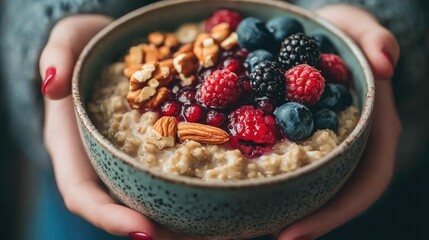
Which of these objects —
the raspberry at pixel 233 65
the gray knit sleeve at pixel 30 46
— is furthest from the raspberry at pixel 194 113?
the gray knit sleeve at pixel 30 46

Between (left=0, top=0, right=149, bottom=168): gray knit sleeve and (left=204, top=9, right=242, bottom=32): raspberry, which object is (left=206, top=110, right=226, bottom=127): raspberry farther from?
(left=0, top=0, right=149, bottom=168): gray knit sleeve

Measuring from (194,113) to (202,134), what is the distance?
0.06 metres

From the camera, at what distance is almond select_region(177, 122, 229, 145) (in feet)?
2.84

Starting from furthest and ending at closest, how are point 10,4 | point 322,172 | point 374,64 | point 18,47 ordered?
point 10,4 < point 18,47 < point 374,64 < point 322,172

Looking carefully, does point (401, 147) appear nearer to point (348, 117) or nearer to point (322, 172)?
point (348, 117)

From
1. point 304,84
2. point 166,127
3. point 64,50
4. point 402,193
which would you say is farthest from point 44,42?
point 402,193

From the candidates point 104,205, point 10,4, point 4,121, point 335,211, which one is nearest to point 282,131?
point 335,211

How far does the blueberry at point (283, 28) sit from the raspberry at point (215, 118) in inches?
8.2

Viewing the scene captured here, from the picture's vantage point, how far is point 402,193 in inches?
61.3

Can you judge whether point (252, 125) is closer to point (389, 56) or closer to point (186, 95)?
point (186, 95)

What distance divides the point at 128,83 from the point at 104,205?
0.73 ft

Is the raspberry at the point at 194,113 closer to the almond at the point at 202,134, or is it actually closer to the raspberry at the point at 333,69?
the almond at the point at 202,134

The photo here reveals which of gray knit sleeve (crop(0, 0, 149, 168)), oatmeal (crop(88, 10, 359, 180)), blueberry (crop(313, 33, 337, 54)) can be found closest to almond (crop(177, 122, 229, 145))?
oatmeal (crop(88, 10, 359, 180))

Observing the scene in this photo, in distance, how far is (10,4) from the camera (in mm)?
1479
